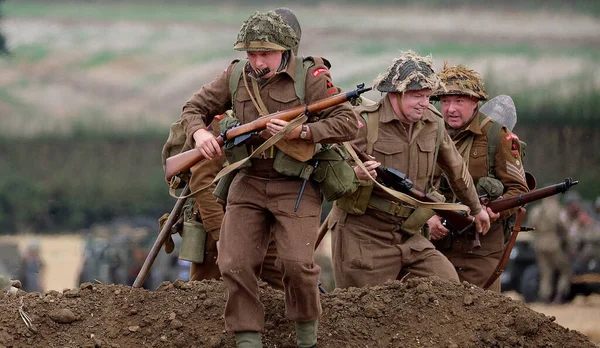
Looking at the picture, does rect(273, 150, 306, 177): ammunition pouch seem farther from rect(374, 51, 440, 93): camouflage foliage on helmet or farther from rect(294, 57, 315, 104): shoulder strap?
rect(374, 51, 440, 93): camouflage foliage on helmet

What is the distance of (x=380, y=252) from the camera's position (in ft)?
27.6

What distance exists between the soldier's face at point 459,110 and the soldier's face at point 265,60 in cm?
273

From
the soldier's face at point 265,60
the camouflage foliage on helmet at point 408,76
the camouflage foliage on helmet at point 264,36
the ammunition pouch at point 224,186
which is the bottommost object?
the ammunition pouch at point 224,186

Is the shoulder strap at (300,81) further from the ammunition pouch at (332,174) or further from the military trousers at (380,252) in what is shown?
the military trousers at (380,252)

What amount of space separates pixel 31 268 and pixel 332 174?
43.5 feet

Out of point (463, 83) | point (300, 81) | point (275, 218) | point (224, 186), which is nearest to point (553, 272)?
point (463, 83)

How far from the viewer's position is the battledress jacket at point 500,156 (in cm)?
940

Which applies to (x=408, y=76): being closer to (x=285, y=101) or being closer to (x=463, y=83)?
(x=463, y=83)

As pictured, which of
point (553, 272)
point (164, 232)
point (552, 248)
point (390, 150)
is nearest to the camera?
point (390, 150)

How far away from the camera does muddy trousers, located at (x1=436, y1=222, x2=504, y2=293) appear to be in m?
9.56

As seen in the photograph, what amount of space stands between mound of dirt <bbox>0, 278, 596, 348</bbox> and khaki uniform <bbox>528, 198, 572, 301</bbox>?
11.8m

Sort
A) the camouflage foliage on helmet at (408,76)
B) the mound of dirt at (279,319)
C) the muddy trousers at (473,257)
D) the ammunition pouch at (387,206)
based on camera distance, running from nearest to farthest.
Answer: the mound of dirt at (279,319) < the camouflage foliage on helmet at (408,76) < the ammunition pouch at (387,206) < the muddy trousers at (473,257)

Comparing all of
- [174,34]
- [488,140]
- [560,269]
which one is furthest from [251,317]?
[174,34]

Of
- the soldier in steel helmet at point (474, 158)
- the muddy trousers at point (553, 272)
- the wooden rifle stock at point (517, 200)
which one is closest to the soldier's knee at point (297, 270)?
the soldier in steel helmet at point (474, 158)
